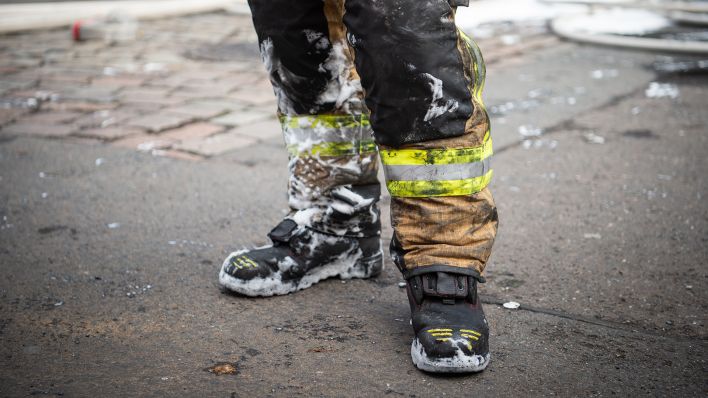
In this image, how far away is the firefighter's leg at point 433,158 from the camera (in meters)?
1.48

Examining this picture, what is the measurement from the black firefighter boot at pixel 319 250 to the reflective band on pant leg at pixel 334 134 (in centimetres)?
11

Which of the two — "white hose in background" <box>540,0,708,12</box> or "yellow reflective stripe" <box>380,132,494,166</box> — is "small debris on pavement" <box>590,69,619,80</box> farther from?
"yellow reflective stripe" <box>380,132,494,166</box>

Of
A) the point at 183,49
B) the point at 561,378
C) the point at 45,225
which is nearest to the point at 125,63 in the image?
the point at 183,49

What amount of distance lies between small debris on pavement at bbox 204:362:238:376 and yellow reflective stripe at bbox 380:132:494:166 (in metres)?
0.55

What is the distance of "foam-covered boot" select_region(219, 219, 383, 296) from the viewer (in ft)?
6.22

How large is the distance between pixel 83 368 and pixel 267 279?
517 mm

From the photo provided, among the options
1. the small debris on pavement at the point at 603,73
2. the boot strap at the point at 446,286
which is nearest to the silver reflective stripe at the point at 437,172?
the boot strap at the point at 446,286

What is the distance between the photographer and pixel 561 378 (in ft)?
4.97

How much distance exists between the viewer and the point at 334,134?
1.92 metres

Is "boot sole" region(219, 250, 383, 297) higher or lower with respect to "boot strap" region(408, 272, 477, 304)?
lower

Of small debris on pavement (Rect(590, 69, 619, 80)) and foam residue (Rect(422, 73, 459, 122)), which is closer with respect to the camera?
foam residue (Rect(422, 73, 459, 122))

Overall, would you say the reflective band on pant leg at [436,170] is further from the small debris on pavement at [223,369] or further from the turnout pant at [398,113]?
the small debris on pavement at [223,369]

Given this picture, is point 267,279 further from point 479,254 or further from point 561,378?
point 561,378

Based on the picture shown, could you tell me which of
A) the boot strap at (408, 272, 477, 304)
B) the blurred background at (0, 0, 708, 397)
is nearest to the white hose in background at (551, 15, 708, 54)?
the blurred background at (0, 0, 708, 397)
